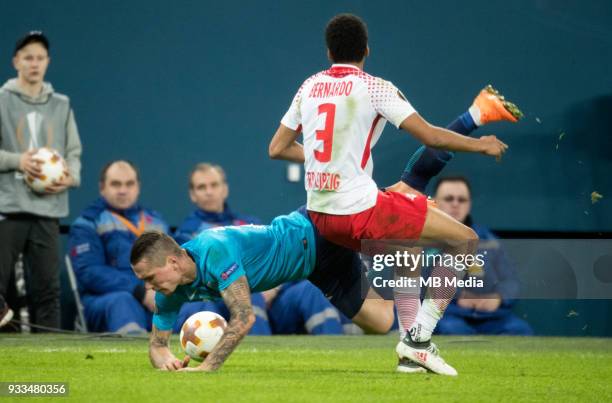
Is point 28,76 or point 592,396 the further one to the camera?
point 28,76

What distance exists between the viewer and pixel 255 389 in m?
6.68

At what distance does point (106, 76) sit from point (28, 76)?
1851 mm

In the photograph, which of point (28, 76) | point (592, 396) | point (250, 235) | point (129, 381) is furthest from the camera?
point (28, 76)

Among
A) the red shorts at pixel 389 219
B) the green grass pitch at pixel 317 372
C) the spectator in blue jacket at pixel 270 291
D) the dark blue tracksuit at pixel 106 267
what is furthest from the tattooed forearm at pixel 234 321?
the spectator in blue jacket at pixel 270 291

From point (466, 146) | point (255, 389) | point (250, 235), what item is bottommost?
point (255, 389)

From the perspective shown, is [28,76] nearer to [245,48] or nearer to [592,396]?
[245,48]

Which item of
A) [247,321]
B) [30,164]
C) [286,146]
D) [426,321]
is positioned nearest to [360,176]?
[286,146]

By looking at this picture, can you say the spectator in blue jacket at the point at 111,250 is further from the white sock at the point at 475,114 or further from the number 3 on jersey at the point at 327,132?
the white sock at the point at 475,114

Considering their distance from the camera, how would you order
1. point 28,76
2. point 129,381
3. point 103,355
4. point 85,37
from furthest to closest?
point 85,37 → point 28,76 → point 103,355 → point 129,381

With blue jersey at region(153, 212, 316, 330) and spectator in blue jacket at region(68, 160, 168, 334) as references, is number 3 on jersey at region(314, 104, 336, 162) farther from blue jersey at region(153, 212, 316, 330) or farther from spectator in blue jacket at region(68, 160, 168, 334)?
spectator in blue jacket at region(68, 160, 168, 334)

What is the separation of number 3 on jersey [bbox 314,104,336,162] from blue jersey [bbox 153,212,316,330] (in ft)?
1.94

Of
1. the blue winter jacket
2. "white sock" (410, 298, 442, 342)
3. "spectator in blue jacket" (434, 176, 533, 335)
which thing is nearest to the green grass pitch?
"white sock" (410, 298, 442, 342)

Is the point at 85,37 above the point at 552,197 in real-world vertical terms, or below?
above

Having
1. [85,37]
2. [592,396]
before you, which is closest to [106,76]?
[85,37]
